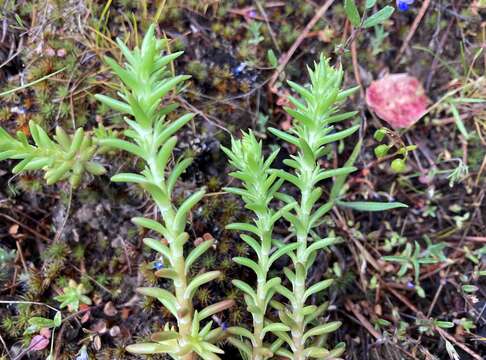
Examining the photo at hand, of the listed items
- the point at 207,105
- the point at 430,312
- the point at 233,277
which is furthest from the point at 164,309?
the point at 430,312

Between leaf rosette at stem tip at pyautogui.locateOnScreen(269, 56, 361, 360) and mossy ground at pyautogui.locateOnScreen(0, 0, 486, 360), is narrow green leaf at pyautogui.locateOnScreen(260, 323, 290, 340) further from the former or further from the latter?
mossy ground at pyautogui.locateOnScreen(0, 0, 486, 360)

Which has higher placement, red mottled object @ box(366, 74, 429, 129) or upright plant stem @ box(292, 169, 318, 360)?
red mottled object @ box(366, 74, 429, 129)

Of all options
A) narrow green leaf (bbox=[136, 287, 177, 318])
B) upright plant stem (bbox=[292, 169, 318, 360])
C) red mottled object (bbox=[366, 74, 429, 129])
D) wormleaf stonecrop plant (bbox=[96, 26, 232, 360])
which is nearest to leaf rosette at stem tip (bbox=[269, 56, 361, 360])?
upright plant stem (bbox=[292, 169, 318, 360])

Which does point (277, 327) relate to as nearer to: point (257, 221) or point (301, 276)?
point (301, 276)

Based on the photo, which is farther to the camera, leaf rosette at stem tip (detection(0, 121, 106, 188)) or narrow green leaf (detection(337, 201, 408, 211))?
narrow green leaf (detection(337, 201, 408, 211))

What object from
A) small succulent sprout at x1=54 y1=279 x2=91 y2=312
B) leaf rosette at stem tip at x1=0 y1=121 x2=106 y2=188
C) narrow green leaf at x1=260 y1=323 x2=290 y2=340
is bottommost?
small succulent sprout at x1=54 y1=279 x2=91 y2=312

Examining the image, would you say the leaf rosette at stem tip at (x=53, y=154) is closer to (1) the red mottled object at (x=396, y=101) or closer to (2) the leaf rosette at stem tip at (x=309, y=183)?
(2) the leaf rosette at stem tip at (x=309, y=183)

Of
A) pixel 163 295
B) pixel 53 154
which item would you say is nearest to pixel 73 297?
pixel 163 295
